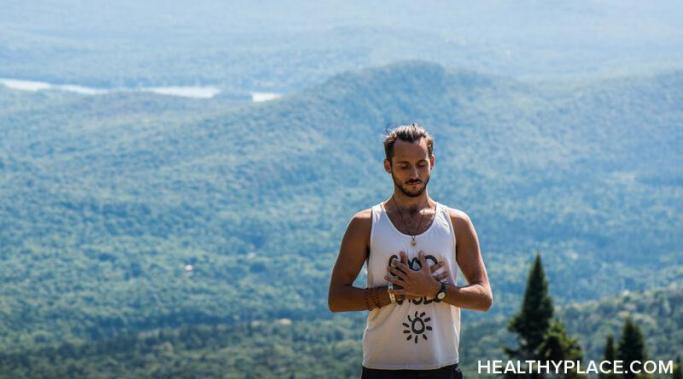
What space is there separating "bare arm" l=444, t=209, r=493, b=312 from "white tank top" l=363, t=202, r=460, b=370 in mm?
56

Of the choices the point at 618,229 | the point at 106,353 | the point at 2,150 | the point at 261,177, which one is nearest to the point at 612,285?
the point at 618,229

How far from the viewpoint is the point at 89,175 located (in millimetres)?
127250

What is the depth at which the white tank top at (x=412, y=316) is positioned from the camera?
7496 mm

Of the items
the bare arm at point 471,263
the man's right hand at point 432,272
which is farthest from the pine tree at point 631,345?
the man's right hand at point 432,272

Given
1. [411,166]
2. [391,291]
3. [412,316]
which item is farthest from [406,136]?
[412,316]

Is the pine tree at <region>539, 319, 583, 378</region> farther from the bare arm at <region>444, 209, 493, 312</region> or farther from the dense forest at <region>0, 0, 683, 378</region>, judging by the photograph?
the dense forest at <region>0, 0, 683, 378</region>

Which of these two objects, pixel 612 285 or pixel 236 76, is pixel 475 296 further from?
pixel 236 76

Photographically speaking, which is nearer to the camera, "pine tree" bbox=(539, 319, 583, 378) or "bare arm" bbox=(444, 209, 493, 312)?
"bare arm" bbox=(444, 209, 493, 312)

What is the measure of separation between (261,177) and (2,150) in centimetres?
2212

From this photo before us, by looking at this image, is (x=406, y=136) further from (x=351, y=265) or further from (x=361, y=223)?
(x=351, y=265)

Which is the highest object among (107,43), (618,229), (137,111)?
(107,43)

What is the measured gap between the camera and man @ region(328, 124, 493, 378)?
24.5 feet

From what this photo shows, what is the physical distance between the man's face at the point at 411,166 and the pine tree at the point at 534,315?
72.4 ft

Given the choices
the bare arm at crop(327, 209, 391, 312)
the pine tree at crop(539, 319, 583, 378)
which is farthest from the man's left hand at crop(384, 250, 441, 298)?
the pine tree at crop(539, 319, 583, 378)
